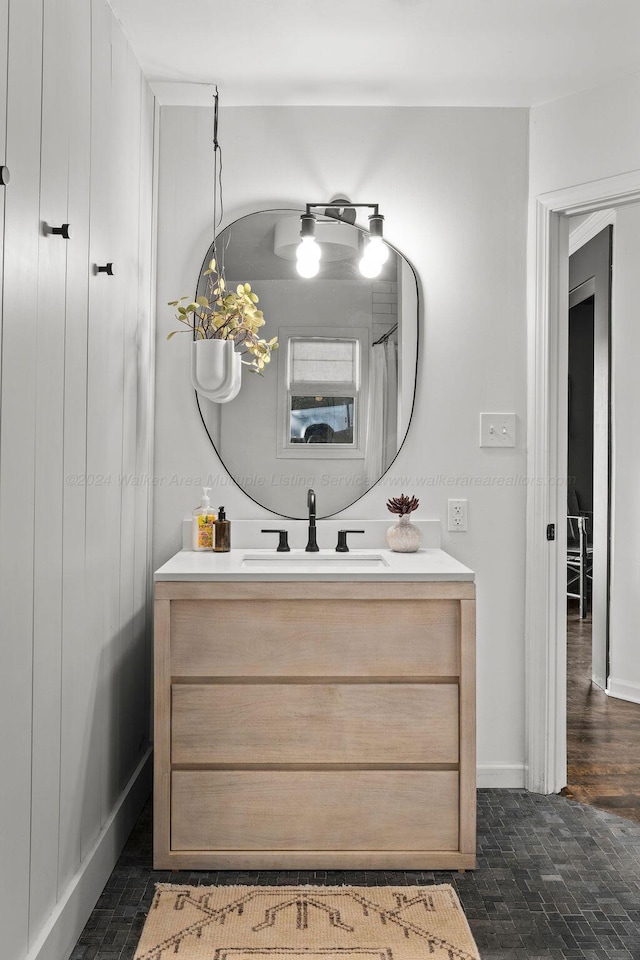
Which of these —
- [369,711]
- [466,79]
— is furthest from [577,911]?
[466,79]

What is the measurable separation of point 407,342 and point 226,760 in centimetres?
150

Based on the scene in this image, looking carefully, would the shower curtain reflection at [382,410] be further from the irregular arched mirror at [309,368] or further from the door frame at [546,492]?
the door frame at [546,492]

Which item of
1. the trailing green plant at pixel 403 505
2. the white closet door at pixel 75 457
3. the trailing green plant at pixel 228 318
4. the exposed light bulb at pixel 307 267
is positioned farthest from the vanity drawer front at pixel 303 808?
the exposed light bulb at pixel 307 267

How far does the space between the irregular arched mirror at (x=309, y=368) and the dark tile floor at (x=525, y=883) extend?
44.9 inches

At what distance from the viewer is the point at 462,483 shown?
263cm

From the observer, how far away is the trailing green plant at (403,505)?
98.2 inches

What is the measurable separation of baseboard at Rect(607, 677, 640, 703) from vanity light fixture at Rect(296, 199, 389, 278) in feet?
7.60

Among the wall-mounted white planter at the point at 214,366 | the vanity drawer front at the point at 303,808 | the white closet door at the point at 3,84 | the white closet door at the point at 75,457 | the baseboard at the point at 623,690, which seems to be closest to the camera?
the white closet door at the point at 3,84

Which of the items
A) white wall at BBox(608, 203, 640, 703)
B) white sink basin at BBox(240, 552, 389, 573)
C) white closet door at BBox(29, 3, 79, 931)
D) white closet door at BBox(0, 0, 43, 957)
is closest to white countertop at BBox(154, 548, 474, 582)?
white sink basin at BBox(240, 552, 389, 573)

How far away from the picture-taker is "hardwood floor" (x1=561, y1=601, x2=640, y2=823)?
2504 millimetres

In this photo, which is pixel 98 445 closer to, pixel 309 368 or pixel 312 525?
pixel 312 525

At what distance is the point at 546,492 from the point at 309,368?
0.93m

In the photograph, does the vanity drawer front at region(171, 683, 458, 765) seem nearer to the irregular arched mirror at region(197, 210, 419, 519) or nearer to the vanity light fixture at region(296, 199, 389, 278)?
the irregular arched mirror at region(197, 210, 419, 519)

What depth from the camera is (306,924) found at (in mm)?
1790
